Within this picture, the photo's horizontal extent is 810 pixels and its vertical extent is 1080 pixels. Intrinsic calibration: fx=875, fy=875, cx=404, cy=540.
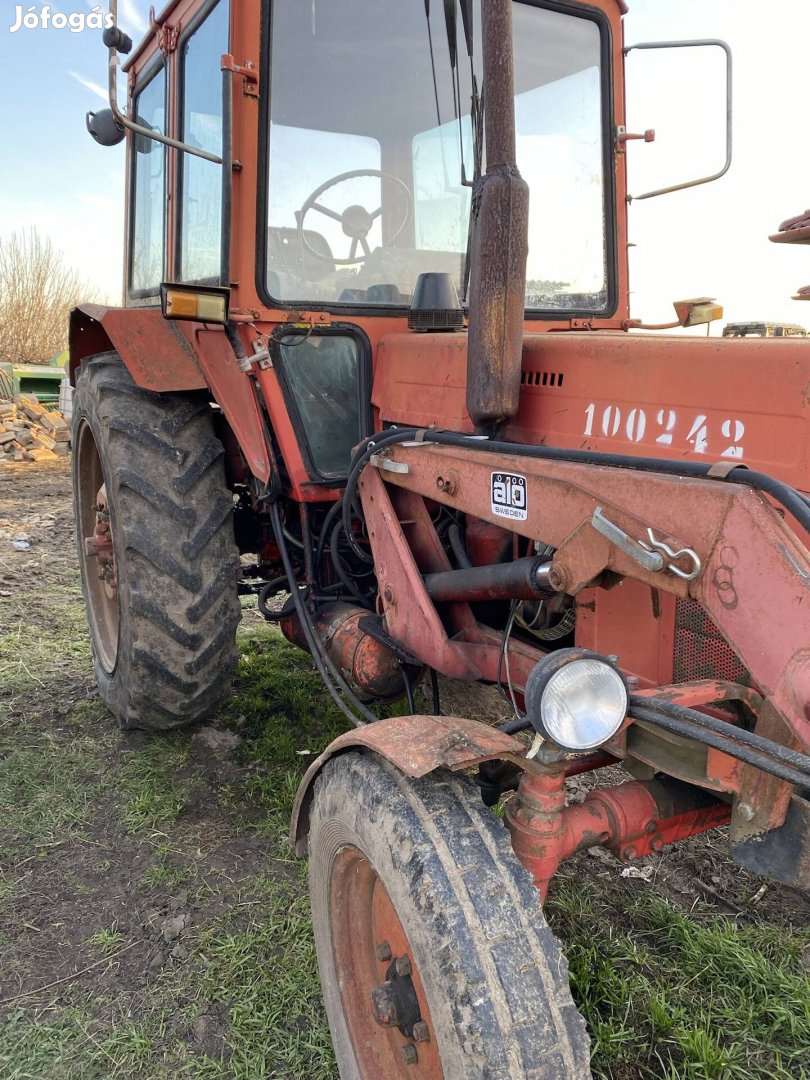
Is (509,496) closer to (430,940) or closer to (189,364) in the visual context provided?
(430,940)

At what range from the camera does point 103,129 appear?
343cm

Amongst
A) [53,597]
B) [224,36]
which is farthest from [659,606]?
[53,597]

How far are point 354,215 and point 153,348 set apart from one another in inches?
33.0

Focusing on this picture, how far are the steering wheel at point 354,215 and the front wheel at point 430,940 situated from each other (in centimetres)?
168

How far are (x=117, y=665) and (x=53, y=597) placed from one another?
2.19 meters

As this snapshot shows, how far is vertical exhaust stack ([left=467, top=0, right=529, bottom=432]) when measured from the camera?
183 cm

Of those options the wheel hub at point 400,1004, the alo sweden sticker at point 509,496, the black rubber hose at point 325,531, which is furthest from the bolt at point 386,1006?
the black rubber hose at point 325,531

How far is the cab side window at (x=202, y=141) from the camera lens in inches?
113

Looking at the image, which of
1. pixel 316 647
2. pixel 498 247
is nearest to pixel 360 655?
pixel 316 647

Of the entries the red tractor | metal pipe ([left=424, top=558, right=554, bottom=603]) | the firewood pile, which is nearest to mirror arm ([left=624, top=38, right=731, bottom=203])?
the red tractor

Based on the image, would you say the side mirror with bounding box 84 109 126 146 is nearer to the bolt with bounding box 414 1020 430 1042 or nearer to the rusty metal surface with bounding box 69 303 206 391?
the rusty metal surface with bounding box 69 303 206 391

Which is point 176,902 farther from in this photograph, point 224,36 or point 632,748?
point 224,36

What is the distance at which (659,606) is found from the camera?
1.96 meters

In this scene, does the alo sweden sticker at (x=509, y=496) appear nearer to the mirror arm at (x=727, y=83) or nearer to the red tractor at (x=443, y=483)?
the red tractor at (x=443, y=483)
